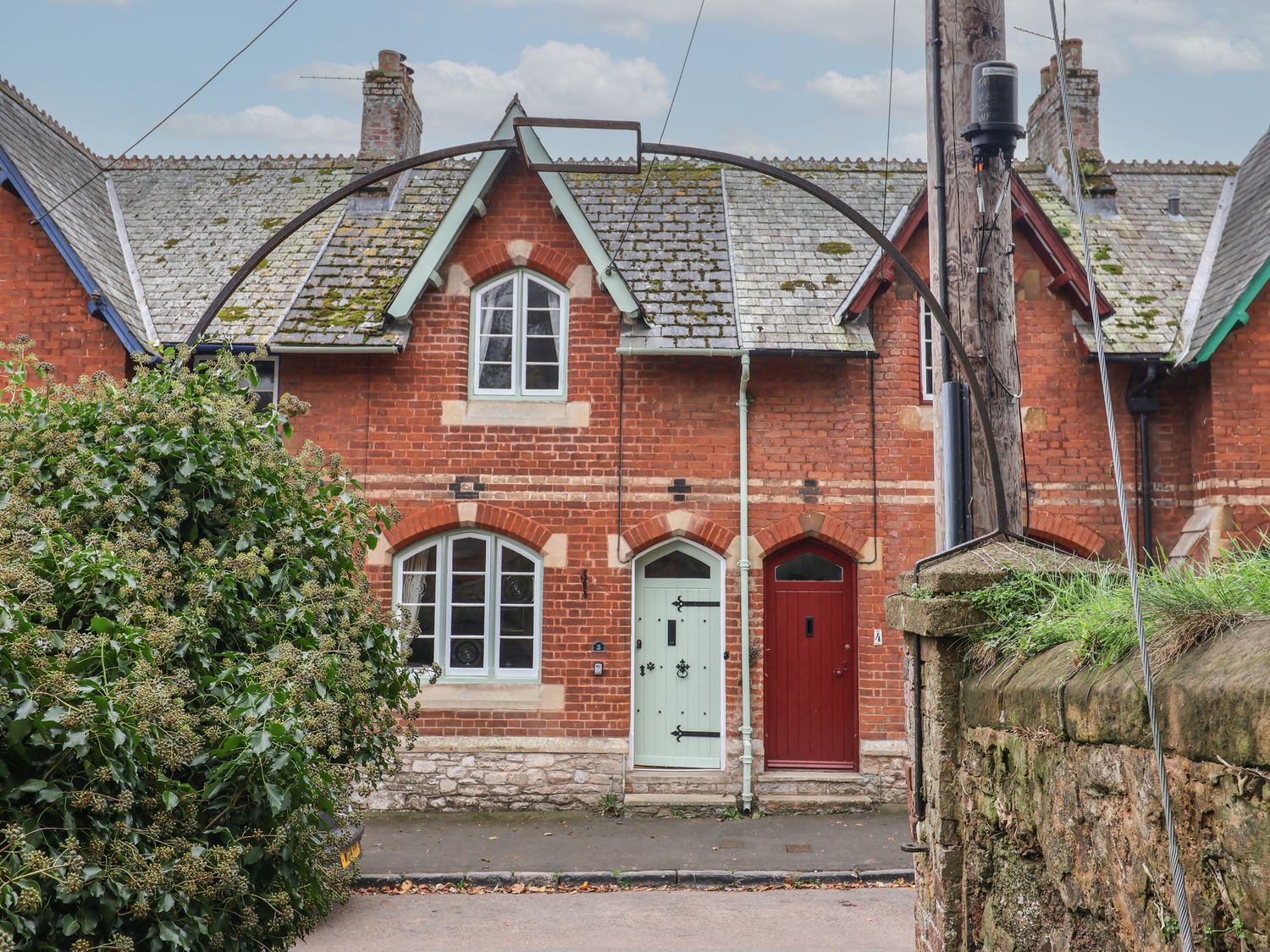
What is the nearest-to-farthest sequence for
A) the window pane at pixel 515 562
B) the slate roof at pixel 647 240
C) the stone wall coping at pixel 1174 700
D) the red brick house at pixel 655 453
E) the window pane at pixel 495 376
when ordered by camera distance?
the stone wall coping at pixel 1174 700 → the red brick house at pixel 655 453 → the slate roof at pixel 647 240 → the window pane at pixel 515 562 → the window pane at pixel 495 376

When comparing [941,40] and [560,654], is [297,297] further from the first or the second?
[941,40]

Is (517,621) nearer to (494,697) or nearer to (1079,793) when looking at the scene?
(494,697)

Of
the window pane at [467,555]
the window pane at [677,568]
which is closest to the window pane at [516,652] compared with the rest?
the window pane at [467,555]

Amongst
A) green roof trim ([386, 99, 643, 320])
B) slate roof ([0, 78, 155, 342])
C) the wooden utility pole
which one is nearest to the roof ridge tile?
slate roof ([0, 78, 155, 342])

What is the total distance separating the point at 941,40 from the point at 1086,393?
352 inches

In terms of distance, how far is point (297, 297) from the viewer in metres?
13.6

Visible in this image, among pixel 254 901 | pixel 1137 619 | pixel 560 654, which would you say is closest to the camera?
pixel 1137 619

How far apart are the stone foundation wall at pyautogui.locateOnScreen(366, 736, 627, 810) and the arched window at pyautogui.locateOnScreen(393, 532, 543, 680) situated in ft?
3.00

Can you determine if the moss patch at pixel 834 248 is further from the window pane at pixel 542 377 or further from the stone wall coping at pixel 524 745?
the stone wall coping at pixel 524 745

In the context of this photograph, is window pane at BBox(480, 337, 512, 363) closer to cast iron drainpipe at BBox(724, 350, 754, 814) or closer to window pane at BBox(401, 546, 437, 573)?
window pane at BBox(401, 546, 437, 573)

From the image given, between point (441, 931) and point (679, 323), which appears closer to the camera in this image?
point (441, 931)

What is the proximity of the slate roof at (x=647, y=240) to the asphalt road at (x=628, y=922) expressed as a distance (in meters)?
6.38

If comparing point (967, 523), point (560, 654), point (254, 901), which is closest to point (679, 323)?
point (560, 654)

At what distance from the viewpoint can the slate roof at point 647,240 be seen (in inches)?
531
